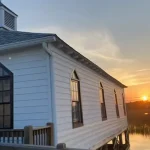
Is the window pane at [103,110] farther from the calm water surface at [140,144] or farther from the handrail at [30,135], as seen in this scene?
the calm water surface at [140,144]

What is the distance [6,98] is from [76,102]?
2.85 meters

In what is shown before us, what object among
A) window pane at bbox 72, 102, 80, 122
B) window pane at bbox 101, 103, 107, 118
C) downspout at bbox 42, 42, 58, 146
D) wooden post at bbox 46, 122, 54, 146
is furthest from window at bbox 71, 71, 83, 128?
window pane at bbox 101, 103, 107, 118

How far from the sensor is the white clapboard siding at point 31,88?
7105 millimetres

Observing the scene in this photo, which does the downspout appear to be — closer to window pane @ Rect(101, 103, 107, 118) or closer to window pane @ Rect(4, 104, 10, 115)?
window pane @ Rect(4, 104, 10, 115)

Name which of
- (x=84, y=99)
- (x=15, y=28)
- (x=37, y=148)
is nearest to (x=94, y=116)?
(x=84, y=99)

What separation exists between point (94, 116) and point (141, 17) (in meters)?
6.34

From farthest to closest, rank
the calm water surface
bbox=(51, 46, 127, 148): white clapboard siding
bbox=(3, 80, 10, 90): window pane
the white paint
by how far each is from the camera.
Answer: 1. the calm water surface
2. bbox=(3, 80, 10, 90): window pane
3. bbox=(51, 46, 127, 148): white clapboard siding
4. the white paint

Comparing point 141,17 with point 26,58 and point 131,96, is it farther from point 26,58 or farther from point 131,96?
point 131,96

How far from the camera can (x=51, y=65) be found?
7180 millimetres

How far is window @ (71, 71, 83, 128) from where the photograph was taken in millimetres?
8846

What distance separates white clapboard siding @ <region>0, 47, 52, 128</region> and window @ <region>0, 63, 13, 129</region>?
0.59 feet


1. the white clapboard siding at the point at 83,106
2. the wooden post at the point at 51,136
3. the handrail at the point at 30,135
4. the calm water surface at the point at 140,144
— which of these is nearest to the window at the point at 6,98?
the handrail at the point at 30,135

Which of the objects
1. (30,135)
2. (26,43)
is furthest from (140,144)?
(30,135)

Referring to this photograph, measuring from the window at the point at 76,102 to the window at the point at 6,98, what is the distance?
2366mm
